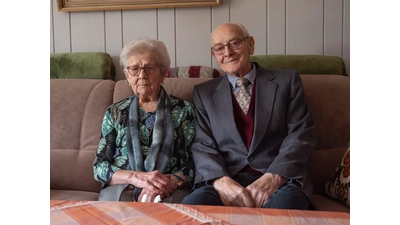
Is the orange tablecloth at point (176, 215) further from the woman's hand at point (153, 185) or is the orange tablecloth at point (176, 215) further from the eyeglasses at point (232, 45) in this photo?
the eyeglasses at point (232, 45)

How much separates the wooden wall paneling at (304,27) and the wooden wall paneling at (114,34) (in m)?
1.14

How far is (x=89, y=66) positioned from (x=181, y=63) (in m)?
0.61

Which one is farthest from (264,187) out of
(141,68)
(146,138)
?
(141,68)

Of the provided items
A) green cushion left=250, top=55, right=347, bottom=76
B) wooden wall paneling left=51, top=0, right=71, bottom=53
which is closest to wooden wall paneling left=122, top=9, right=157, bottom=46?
wooden wall paneling left=51, top=0, right=71, bottom=53

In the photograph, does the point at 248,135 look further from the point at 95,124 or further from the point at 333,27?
the point at 333,27

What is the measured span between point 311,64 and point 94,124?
1.34 meters

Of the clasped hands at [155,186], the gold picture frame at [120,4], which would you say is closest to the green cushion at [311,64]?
the gold picture frame at [120,4]

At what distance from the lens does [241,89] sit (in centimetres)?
172

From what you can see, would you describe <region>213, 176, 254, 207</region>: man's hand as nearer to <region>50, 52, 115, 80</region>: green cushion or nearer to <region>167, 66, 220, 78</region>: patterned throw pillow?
<region>167, 66, 220, 78</region>: patterned throw pillow

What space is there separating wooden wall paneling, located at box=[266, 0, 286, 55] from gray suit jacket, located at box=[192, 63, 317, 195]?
53 centimetres

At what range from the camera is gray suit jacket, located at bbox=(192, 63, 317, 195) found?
4.97 feet

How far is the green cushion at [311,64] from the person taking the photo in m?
2.04

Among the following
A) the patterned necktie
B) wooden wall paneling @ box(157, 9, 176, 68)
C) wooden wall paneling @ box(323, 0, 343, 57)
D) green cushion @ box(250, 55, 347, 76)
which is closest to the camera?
the patterned necktie
